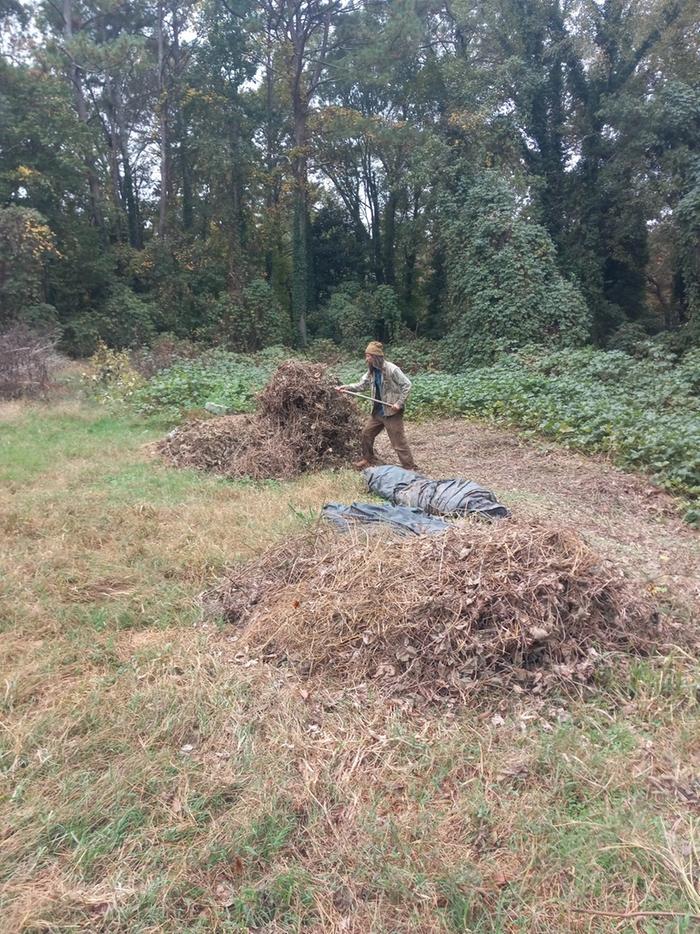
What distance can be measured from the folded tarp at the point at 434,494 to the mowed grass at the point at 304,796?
206cm

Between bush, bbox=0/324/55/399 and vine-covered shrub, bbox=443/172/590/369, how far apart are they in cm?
985

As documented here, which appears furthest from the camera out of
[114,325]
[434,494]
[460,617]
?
[114,325]

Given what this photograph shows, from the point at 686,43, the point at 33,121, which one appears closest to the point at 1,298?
the point at 33,121

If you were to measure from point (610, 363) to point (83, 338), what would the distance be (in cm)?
1598

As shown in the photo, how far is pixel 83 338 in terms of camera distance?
20.6m

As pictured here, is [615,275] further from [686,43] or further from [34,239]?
[34,239]

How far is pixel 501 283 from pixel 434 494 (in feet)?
40.8

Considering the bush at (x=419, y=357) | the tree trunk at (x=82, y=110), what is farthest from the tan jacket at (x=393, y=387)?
the tree trunk at (x=82, y=110)

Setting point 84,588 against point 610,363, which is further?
point 610,363

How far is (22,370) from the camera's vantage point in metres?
12.4

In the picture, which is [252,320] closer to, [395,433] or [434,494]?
[395,433]

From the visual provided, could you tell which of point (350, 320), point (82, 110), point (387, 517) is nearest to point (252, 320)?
point (350, 320)

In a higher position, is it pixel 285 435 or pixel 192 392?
pixel 192 392

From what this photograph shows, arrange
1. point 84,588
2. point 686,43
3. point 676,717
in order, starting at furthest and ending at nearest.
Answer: point 686,43, point 84,588, point 676,717
